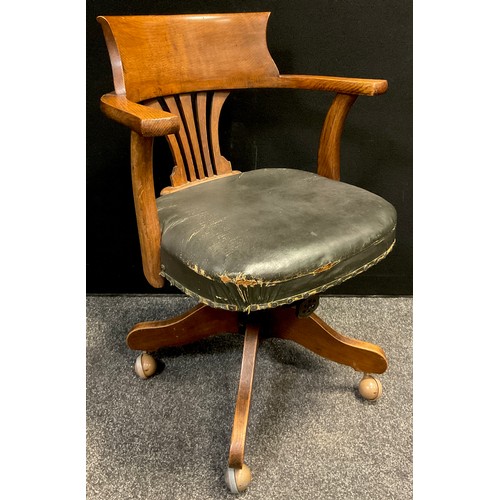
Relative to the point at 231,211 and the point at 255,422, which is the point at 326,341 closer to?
the point at 255,422

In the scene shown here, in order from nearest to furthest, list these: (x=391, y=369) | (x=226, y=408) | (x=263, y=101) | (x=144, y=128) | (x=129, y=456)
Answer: (x=144, y=128) < (x=129, y=456) < (x=226, y=408) < (x=391, y=369) < (x=263, y=101)

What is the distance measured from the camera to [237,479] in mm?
→ 1071

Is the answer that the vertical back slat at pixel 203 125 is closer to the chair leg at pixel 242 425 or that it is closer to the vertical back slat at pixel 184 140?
the vertical back slat at pixel 184 140

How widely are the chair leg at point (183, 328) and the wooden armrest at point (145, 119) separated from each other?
0.56m

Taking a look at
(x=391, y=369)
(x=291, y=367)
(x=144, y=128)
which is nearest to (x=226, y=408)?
(x=291, y=367)

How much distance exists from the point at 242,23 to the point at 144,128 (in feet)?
1.98

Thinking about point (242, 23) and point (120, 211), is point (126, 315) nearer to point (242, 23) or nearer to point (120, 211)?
point (120, 211)

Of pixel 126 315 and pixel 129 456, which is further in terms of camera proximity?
pixel 126 315

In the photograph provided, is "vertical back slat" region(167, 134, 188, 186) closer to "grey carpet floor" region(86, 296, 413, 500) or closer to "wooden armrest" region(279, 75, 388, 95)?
"wooden armrest" region(279, 75, 388, 95)

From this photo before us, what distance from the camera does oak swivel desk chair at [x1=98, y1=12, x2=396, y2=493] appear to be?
3.06ft

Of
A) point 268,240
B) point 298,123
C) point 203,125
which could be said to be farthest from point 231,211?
point 298,123

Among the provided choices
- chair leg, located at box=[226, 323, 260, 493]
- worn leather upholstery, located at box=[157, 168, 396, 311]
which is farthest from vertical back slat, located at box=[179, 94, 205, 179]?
chair leg, located at box=[226, 323, 260, 493]

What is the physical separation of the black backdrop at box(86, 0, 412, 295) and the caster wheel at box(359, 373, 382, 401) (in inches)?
20.9

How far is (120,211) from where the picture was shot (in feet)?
5.67
